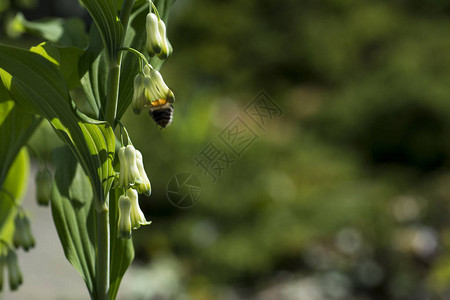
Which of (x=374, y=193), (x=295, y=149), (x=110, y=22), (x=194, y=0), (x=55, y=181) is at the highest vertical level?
(x=194, y=0)

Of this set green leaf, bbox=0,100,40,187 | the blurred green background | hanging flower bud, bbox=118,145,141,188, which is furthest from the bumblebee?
the blurred green background

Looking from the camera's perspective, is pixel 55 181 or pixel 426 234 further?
pixel 426 234

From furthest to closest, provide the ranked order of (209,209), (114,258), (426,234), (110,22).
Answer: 1. (209,209)
2. (426,234)
3. (114,258)
4. (110,22)

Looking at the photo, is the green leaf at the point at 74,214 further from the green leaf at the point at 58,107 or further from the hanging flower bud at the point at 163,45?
the hanging flower bud at the point at 163,45

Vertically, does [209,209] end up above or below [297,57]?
below

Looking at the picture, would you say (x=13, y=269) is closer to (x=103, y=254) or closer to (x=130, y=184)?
(x=103, y=254)

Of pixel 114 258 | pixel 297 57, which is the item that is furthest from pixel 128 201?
pixel 297 57

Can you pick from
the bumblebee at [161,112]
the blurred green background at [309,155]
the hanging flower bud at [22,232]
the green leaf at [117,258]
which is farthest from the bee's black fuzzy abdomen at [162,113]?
the blurred green background at [309,155]

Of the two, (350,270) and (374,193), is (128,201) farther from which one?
(374,193)

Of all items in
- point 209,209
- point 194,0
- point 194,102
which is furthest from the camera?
point 194,0
